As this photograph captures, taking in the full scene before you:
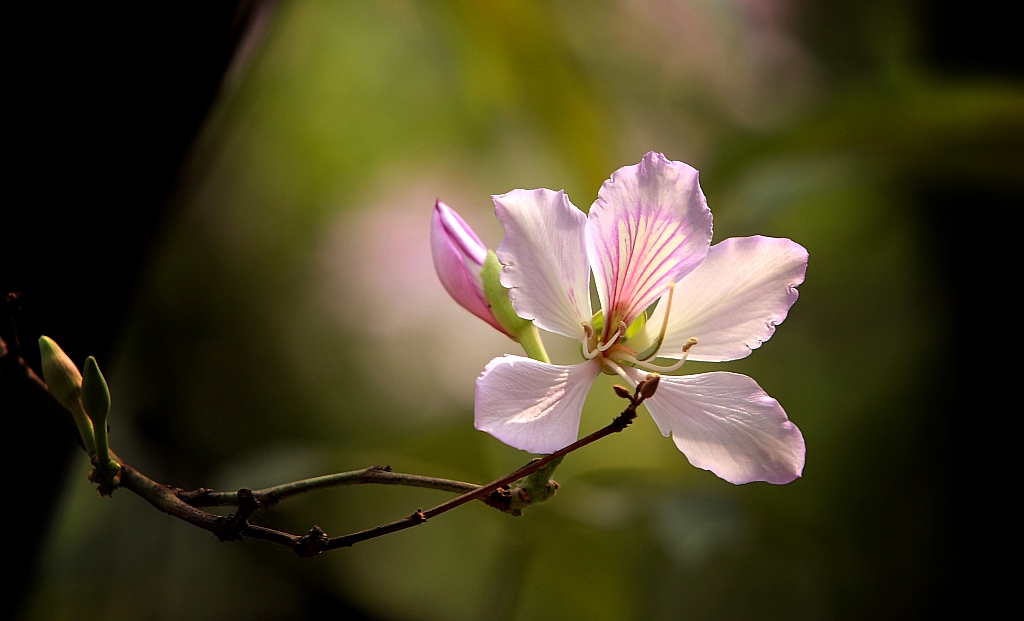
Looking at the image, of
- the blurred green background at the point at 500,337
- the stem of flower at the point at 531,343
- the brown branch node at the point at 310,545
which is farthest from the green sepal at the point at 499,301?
the blurred green background at the point at 500,337

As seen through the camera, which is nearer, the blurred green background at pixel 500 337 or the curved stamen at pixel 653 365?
the curved stamen at pixel 653 365

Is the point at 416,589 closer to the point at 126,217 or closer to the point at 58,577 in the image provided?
the point at 58,577

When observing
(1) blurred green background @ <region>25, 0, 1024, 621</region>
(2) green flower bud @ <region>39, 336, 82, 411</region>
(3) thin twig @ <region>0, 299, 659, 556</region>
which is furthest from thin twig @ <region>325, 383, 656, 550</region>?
(1) blurred green background @ <region>25, 0, 1024, 621</region>

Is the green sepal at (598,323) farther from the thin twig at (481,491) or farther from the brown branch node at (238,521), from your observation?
the brown branch node at (238,521)

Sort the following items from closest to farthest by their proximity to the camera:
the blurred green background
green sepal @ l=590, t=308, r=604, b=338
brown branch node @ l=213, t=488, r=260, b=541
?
brown branch node @ l=213, t=488, r=260, b=541 < green sepal @ l=590, t=308, r=604, b=338 < the blurred green background

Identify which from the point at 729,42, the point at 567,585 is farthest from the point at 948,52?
the point at 567,585

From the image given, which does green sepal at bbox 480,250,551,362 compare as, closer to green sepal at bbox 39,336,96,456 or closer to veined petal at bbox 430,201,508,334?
veined petal at bbox 430,201,508,334

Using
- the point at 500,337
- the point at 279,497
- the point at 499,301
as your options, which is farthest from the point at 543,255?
the point at 500,337
